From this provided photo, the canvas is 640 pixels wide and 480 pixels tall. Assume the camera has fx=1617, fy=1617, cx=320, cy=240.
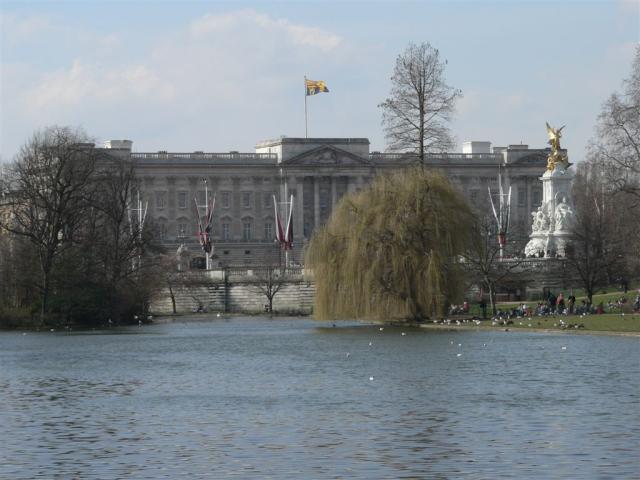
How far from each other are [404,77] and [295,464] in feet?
206

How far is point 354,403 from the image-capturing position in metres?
40.0

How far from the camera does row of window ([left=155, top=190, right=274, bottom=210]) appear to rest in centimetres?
18938

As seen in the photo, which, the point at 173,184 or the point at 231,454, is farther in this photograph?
the point at 173,184

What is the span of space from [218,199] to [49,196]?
102 meters

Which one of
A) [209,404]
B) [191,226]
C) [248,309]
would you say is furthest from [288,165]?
[209,404]

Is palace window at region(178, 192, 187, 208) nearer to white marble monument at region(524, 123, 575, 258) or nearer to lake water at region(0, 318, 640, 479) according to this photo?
white marble monument at region(524, 123, 575, 258)

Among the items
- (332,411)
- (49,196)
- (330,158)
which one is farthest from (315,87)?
(332,411)

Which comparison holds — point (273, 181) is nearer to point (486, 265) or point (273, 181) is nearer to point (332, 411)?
point (486, 265)

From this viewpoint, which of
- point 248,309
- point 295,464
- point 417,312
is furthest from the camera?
point 248,309

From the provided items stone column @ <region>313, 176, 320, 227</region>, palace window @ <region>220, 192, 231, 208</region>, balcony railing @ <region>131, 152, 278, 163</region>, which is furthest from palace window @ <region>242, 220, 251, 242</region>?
stone column @ <region>313, 176, 320, 227</region>

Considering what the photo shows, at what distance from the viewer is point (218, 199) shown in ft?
630

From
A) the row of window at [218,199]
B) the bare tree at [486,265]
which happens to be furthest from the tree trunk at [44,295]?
the row of window at [218,199]

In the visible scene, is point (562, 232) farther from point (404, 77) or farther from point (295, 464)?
point (295, 464)

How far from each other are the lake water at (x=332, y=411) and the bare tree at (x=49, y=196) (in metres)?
24.5
